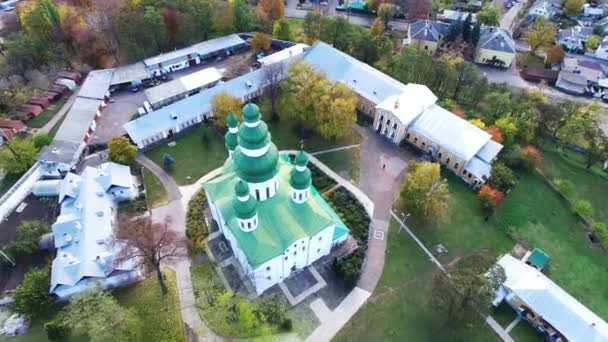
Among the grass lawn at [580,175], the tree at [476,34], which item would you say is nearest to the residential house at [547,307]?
the grass lawn at [580,175]

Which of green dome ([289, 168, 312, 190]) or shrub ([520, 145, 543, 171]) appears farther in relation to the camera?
shrub ([520, 145, 543, 171])

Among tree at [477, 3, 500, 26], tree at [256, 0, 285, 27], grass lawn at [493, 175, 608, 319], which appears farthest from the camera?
tree at [477, 3, 500, 26]

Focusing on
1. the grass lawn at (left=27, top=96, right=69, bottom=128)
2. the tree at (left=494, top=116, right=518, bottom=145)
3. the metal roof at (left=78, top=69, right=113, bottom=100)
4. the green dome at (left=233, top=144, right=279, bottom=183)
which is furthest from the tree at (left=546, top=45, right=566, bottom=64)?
the grass lawn at (left=27, top=96, right=69, bottom=128)

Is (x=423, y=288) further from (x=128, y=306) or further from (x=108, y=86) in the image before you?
(x=108, y=86)

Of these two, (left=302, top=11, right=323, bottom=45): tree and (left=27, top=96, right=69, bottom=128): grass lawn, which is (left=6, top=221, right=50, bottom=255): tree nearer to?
(left=27, top=96, right=69, bottom=128): grass lawn

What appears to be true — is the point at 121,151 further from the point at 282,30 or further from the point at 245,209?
the point at 282,30

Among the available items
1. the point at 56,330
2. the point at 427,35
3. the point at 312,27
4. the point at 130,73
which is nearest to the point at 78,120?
the point at 130,73
